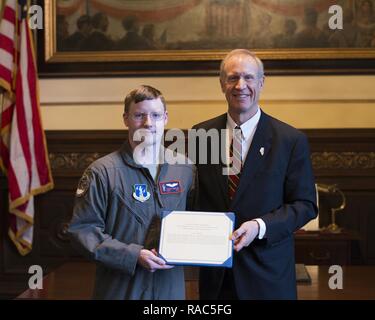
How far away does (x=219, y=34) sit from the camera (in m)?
5.00

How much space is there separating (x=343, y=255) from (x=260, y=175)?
2297mm

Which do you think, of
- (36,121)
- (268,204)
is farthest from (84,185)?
(36,121)

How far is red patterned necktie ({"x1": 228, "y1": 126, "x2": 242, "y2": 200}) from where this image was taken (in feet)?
8.02

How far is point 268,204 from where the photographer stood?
7.85ft

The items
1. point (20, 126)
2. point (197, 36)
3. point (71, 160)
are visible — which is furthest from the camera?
point (71, 160)

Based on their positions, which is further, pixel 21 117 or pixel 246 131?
pixel 21 117

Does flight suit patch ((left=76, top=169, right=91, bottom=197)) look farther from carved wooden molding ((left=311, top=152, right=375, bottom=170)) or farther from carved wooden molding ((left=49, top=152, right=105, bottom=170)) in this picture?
carved wooden molding ((left=311, top=152, right=375, bottom=170))

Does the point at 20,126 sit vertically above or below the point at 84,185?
above

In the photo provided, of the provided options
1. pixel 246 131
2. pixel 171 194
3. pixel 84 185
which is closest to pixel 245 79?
pixel 246 131

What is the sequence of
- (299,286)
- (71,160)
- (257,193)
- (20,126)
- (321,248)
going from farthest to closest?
(71,160), (20,126), (321,248), (299,286), (257,193)

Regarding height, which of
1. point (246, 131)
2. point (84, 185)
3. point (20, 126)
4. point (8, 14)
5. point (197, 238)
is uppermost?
point (8, 14)

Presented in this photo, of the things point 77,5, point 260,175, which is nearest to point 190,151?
point 260,175

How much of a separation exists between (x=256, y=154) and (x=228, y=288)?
0.60 metres

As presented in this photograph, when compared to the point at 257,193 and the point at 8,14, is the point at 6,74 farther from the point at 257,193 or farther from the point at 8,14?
the point at 257,193
